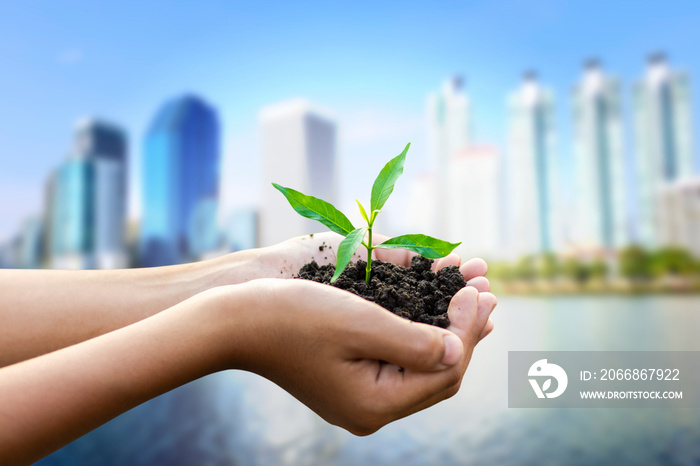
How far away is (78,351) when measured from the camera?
2.52 ft

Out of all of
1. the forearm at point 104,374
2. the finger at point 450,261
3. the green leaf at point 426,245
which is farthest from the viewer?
the finger at point 450,261

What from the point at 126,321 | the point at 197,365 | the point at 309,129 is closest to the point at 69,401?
the point at 197,365

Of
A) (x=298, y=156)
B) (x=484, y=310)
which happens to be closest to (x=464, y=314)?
(x=484, y=310)

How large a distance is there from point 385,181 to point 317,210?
16 centimetres

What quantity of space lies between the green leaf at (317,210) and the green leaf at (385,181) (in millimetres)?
74

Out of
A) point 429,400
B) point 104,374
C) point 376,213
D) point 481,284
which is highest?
point 376,213

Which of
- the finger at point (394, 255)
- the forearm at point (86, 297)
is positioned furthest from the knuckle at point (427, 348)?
the forearm at point (86, 297)

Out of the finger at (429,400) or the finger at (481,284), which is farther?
the finger at (481,284)

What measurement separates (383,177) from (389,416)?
0.48m

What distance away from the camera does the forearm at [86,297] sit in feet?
3.52

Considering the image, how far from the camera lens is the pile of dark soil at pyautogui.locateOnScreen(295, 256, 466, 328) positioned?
37.7 inches

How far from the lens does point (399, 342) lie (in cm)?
76

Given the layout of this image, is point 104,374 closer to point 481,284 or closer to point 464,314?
point 464,314

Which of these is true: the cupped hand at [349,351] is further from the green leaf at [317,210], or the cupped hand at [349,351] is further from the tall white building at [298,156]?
the tall white building at [298,156]
